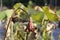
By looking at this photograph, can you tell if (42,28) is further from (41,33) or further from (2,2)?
(2,2)

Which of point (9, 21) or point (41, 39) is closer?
point (9, 21)

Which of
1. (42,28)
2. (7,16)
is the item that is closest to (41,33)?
(42,28)

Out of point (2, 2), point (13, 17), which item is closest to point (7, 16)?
point (13, 17)

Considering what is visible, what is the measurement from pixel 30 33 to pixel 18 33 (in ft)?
0.31

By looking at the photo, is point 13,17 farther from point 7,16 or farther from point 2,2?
point 2,2

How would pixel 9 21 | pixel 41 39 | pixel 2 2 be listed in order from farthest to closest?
pixel 2 2
pixel 41 39
pixel 9 21

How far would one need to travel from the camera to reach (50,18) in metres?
0.68

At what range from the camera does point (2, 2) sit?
1538 cm

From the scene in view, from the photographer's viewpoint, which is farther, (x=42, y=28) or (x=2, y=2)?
(x=2, y=2)

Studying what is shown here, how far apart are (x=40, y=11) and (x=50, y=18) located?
0.03 meters

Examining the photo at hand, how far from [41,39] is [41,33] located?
0.04 m

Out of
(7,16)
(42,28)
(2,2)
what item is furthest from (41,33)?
(2,2)

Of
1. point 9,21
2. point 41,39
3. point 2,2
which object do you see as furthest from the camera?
point 2,2

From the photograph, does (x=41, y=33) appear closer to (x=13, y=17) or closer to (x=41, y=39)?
(x=41, y=39)
